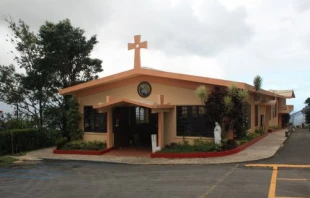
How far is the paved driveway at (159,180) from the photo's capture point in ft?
26.0

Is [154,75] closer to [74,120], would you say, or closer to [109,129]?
[109,129]

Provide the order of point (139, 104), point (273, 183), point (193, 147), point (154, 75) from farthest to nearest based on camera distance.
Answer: point (154, 75) → point (139, 104) → point (193, 147) → point (273, 183)

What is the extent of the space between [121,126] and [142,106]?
3.27m

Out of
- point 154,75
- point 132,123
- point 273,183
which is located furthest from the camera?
point 132,123

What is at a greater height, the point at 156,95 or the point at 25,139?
the point at 156,95

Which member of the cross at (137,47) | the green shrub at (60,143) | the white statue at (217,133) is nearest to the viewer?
the white statue at (217,133)

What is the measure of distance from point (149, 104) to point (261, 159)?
16.6ft

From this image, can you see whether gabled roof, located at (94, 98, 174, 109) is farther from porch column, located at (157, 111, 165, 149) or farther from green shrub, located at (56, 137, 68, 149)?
green shrub, located at (56, 137, 68, 149)

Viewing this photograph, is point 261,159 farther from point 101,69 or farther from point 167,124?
point 101,69

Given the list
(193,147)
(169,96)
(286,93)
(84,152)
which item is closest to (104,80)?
(169,96)

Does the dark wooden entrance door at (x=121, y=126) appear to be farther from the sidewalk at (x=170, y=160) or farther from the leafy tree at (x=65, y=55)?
the leafy tree at (x=65, y=55)

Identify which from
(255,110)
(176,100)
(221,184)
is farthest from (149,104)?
(255,110)

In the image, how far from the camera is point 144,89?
16766 mm

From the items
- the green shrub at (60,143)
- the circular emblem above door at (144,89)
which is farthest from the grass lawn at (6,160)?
the circular emblem above door at (144,89)
